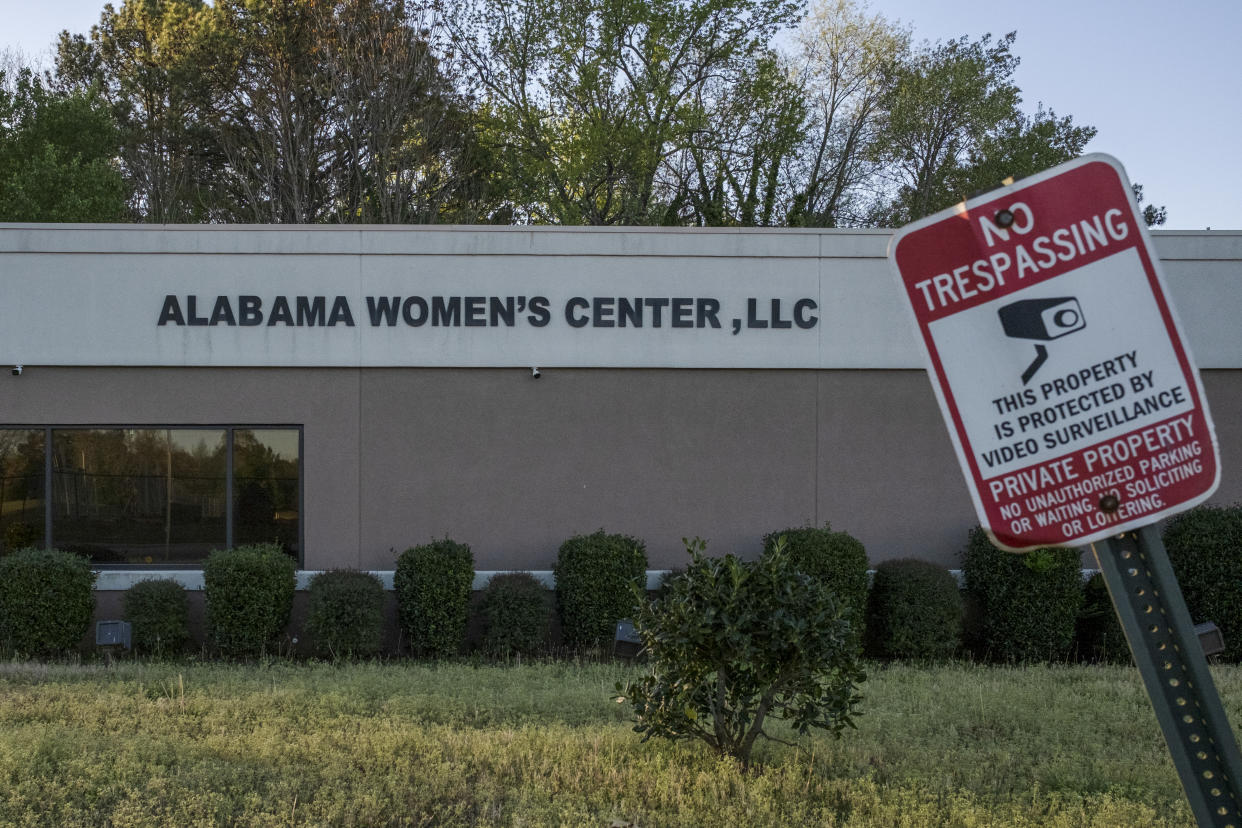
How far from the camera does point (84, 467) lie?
35.1 feet

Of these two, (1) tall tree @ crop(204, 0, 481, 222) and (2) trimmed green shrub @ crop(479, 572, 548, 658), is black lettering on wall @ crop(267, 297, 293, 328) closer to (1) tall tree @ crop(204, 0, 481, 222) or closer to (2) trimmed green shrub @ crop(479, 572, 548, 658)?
(2) trimmed green shrub @ crop(479, 572, 548, 658)

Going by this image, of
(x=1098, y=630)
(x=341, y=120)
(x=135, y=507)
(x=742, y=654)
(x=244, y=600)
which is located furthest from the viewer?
(x=341, y=120)

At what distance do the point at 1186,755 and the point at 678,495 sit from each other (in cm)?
931

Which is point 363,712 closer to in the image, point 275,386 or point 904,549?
point 275,386

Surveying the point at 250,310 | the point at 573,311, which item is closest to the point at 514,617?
the point at 573,311

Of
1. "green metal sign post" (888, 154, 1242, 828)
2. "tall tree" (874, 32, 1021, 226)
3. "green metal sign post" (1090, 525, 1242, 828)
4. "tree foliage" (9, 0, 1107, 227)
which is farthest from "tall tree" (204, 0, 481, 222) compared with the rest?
"green metal sign post" (1090, 525, 1242, 828)

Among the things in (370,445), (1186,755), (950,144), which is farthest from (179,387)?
(950,144)

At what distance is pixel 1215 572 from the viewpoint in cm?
979

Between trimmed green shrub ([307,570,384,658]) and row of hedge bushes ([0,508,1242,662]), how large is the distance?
0.01 meters

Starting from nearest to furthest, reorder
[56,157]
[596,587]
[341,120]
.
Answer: [596,587], [56,157], [341,120]

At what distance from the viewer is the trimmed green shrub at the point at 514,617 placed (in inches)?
386

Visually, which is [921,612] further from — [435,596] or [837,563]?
[435,596]

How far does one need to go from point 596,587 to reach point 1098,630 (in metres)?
5.05

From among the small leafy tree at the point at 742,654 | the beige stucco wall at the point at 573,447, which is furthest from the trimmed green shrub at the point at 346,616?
the small leafy tree at the point at 742,654
